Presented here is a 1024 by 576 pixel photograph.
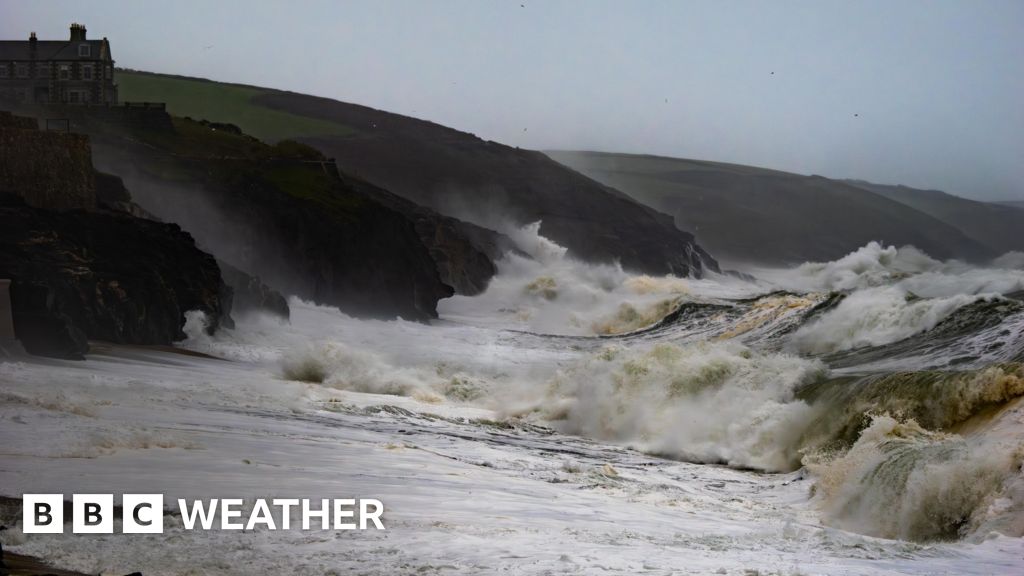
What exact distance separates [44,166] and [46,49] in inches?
1318

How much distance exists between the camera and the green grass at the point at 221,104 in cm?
10594

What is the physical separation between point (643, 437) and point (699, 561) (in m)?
12.9

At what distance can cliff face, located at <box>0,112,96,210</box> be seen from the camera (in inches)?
1191

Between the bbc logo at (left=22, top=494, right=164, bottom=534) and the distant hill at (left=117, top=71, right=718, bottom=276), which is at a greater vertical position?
the distant hill at (left=117, top=71, right=718, bottom=276)

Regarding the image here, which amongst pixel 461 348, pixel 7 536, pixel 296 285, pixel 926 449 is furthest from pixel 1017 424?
pixel 296 285

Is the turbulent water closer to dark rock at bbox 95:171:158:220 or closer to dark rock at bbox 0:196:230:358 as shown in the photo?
dark rock at bbox 0:196:230:358

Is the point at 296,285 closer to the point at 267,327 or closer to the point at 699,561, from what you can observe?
the point at 267,327

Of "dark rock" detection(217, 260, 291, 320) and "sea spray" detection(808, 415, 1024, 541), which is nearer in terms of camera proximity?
"sea spray" detection(808, 415, 1024, 541)

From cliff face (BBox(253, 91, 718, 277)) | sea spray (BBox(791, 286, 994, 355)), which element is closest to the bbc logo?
sea spray (BBox(791, 286, 994, 355))

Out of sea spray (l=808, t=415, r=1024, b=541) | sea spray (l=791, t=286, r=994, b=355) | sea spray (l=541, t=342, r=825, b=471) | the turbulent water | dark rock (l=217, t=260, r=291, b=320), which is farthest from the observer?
dark rock (l=217, t=260, r=291, b=320)

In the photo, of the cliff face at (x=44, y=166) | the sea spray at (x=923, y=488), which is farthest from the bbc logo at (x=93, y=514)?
the cliff face at (x=44, y=166)

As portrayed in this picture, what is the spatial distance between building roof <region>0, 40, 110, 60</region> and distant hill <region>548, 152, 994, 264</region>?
3073 inches

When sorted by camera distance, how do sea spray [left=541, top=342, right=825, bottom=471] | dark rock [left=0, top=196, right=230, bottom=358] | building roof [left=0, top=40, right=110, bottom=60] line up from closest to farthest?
sea spray [left=541, top=342, right=825, bottom=471] < dark rock [left=0, top=196, right=230, bottom=358] < building roof [left=0, top=40, right=110, bottom=60]

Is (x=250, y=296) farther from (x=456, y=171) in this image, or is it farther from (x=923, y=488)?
(x=456, y=171)
